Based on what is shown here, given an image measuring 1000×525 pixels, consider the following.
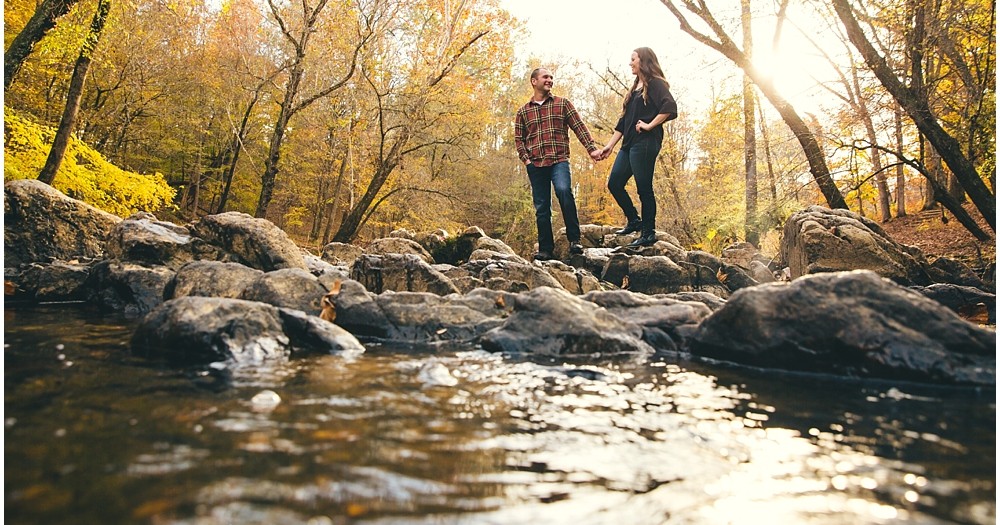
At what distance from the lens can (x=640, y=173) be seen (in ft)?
25.9

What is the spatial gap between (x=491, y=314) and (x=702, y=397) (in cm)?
252

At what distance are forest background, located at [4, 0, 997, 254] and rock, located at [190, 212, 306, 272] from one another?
214 inches

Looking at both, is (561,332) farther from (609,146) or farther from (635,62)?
(635,62)

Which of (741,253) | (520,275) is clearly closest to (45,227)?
(520,275)

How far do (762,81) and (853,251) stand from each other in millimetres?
4110

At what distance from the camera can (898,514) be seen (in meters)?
1.58

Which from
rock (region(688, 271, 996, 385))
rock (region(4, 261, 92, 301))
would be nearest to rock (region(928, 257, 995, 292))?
rock (region(688, 271, 996, 385))

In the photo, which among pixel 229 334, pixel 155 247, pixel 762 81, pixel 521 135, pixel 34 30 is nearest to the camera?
pixel 229 334

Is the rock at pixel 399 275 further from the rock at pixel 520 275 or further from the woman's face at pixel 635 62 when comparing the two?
the woman's face at pixel 635 62

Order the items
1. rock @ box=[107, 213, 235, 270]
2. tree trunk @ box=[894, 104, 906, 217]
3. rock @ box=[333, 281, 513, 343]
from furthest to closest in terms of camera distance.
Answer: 1. tree trunk @ box=[894, 104, 906, 217]
2. rock @ box=[107, 213, 235, 270]
3. rock @ box=[333, 281, 513, 343]

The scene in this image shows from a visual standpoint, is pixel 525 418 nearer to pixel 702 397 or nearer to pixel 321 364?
pixel 702 397

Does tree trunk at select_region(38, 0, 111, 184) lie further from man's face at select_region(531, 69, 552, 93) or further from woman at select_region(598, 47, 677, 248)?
woman at select_region(598, 47, 677, 248)

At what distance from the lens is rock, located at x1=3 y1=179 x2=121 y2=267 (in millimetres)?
7878

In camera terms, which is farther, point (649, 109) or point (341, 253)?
point (341, 253)
